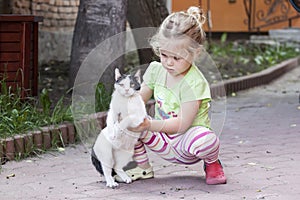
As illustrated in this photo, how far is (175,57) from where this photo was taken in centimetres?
380

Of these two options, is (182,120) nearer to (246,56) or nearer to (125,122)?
(125,122)

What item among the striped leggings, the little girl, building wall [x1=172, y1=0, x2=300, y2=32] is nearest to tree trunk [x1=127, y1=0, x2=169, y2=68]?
the little girl

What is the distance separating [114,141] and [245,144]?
1843 mm

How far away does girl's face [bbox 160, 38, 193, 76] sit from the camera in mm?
3777

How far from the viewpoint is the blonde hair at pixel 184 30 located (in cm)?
381

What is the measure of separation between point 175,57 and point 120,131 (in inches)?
19.1

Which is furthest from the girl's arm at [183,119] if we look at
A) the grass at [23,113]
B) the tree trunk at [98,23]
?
the tree trunk at [98,23]

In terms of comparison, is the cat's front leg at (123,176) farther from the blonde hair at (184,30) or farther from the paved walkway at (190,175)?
the blonde hair at (184,30)

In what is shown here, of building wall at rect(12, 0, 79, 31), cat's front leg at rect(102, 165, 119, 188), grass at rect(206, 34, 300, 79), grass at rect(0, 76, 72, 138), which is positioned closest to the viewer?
cat's front leg at rect(102, 165, 119, 188)

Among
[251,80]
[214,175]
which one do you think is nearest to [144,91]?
[214,175]

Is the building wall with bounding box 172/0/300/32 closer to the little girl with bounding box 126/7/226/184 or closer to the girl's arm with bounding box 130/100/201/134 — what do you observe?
the little girl with bounding box 126/7/226/184

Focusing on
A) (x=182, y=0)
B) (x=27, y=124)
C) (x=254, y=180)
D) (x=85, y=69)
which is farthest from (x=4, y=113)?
(x=182, y=0)

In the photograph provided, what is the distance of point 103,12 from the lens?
6.38 metres

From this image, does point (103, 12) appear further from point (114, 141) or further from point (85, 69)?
point (114, 141)
